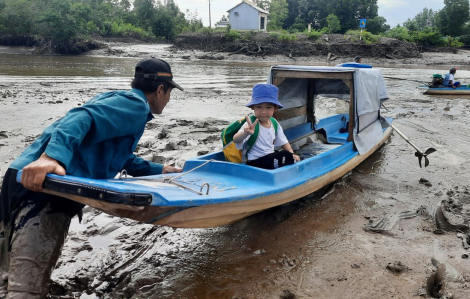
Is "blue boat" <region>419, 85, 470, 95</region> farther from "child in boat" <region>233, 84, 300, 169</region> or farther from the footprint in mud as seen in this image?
the footprint in mud

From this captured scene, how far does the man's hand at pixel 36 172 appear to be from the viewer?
88.5 inches

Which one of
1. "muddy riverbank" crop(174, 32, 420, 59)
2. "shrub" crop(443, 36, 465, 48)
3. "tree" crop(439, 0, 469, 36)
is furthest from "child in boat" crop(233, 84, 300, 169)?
"tree" crop(439, 0, 469, 36)

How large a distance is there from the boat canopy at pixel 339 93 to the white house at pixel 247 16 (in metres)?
39.8

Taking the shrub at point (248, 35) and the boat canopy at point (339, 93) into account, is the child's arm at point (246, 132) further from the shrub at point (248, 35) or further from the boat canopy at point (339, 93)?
the shrub at point (248, 35)

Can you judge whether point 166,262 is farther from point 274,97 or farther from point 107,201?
point 274,97

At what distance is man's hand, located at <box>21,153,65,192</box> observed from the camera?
225 centimetres

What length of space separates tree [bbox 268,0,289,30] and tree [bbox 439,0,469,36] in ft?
63.8

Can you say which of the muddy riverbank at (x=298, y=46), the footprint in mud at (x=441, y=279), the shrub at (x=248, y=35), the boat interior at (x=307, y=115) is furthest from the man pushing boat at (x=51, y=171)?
the shrub at (x=248, y=35)

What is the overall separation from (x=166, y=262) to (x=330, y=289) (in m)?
1.46

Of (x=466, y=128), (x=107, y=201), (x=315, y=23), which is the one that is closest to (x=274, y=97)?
(x=107, y=201)

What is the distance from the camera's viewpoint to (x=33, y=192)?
2508mm

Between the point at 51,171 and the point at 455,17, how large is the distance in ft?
175

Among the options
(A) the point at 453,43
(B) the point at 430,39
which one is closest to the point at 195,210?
(B) the point at 430,39

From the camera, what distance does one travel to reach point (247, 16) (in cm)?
4528
